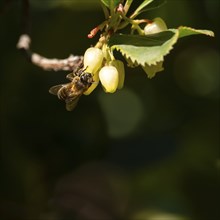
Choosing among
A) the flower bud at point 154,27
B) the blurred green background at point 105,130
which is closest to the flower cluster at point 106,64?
the flower bud at point 154,27

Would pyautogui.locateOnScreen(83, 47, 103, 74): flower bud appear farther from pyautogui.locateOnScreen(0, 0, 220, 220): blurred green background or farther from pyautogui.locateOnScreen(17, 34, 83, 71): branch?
pyautogui.locateOnScreen(0, 0, 220, 220): blurred green background

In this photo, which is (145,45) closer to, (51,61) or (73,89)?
(73,89)

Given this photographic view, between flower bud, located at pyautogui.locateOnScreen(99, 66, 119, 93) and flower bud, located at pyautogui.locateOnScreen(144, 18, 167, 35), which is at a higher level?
flower bud, located at pyautogui.locateOnScreen(144, 18, 167, 35)

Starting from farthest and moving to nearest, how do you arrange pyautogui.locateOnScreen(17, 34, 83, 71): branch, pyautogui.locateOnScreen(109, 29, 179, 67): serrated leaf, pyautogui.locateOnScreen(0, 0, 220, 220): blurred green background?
pyautogui.locateOnScreen(0, 0, 220, 220): blurred green background
pyautogui.locateOnScreen(17, 34, 83, 71): branch
pyautogui.locateOnScreen(109, 29, 179, 67): serrated leaf

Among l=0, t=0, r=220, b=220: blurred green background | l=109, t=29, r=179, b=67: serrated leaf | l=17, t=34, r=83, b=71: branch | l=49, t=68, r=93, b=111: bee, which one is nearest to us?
l=109, t=29, r=179, b=67: serrated leaf

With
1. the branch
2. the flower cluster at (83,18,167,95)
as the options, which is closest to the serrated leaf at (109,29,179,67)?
the flower cluster at (83,18,167,95)

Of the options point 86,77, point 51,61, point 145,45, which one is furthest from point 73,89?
point 51,61

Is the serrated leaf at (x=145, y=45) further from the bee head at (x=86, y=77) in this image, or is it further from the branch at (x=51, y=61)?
the branch at (x=51, y=61)
